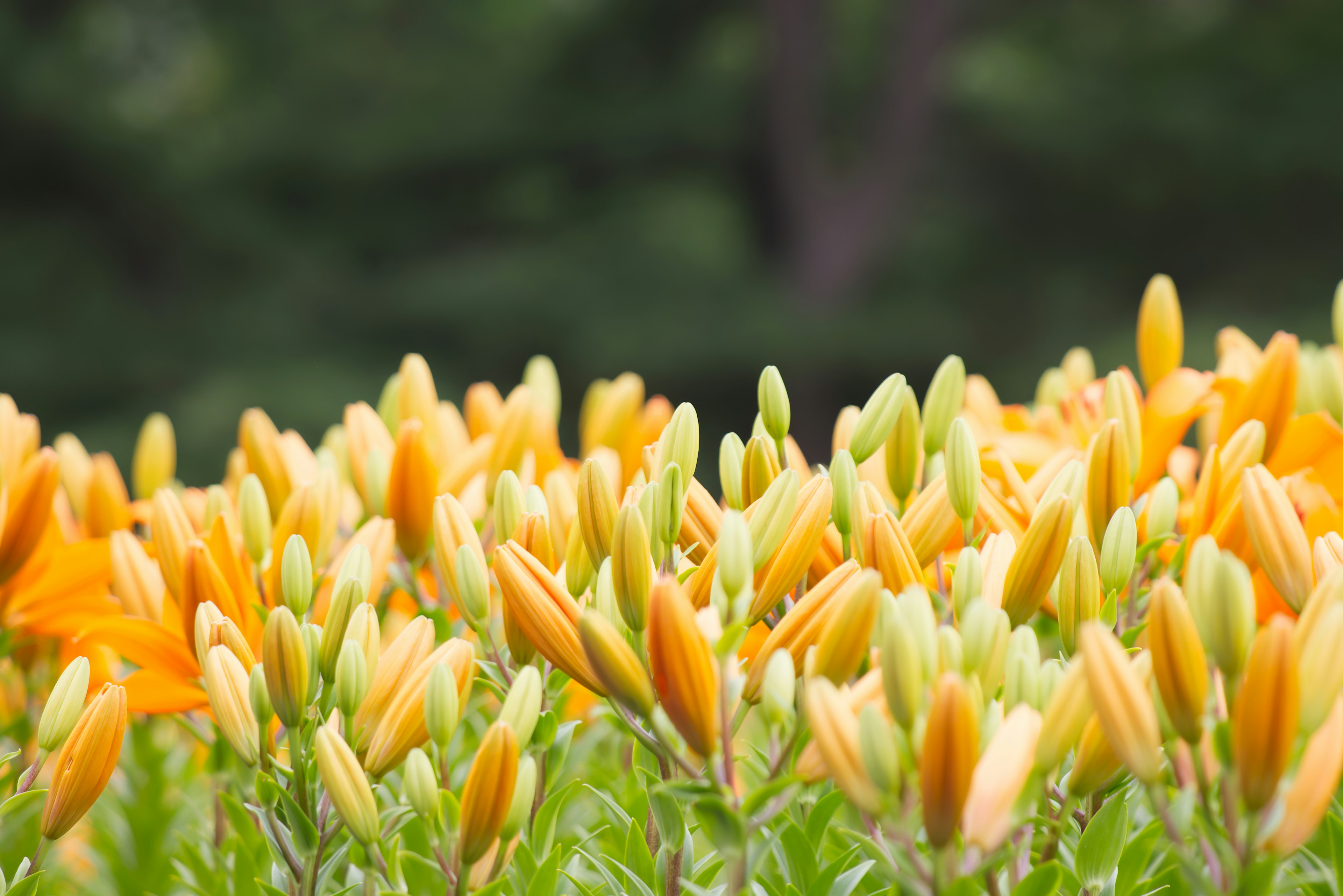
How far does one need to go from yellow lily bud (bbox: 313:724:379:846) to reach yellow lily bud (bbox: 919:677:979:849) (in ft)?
0.66

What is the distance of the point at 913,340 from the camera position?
6531mm

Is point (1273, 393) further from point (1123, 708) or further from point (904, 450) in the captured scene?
point (1123, 708)

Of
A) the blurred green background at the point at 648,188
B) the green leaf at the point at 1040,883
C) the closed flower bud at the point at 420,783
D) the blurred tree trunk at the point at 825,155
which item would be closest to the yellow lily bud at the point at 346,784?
the closed flower bud at the point at 420,783

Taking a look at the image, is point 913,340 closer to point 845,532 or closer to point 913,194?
point 913,194

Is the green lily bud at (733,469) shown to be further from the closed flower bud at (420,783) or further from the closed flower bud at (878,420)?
the closed flower bud at (420,783)

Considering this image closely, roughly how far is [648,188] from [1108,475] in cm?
679

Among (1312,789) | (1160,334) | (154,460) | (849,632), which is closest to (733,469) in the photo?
(849,632)

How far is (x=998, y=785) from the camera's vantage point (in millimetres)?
343

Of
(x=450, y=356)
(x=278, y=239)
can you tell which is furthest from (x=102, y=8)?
(x=450, y=356)

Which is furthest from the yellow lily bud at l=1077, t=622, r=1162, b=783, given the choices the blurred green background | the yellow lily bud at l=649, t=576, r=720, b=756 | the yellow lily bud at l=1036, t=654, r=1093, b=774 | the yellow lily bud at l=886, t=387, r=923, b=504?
the blurred green background

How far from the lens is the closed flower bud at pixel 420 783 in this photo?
0.40m

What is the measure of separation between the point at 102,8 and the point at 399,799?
7.46 metres

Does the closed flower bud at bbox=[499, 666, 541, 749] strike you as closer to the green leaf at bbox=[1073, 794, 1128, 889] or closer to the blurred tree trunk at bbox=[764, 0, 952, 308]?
the green leaf at bbox=[1073, 794, 1128, 889]

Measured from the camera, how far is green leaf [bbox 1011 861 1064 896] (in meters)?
0.38
